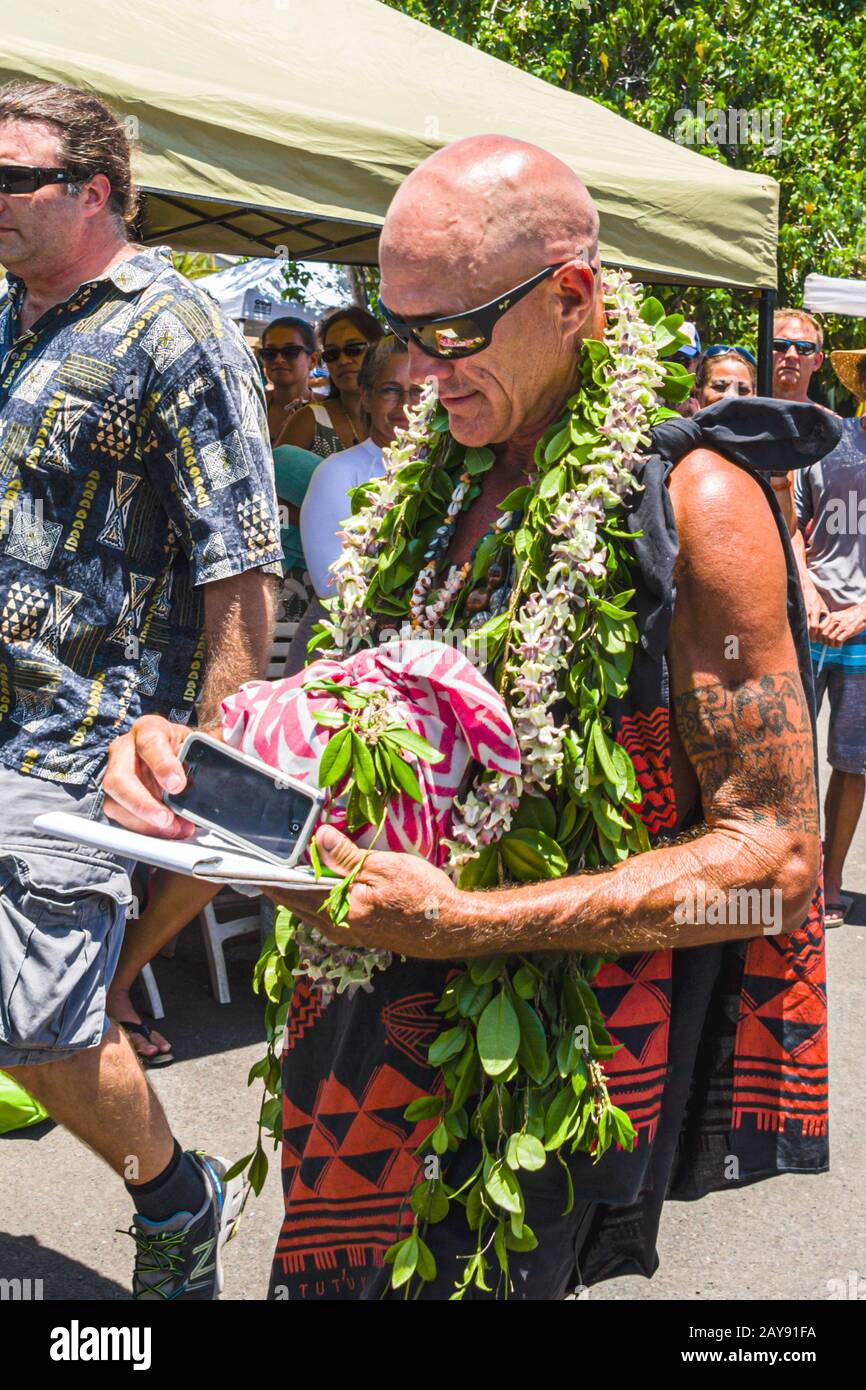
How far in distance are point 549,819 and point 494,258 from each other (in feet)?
2.16

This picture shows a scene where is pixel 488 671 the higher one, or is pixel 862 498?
pixel 488 671

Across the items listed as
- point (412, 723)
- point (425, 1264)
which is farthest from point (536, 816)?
point (425, 1264)

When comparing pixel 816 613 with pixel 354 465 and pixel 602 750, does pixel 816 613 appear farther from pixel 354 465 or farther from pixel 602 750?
Result: pixel 602 750

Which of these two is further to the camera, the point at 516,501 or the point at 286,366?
the point at 286,366

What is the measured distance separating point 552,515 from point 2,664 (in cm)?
126

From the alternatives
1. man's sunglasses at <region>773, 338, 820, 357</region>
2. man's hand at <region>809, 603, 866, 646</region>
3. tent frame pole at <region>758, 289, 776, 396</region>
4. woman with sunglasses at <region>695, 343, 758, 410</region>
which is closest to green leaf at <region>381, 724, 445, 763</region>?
man's hand at <region>809, 603, 866, 646</region>

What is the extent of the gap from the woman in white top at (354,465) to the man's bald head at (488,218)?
274cm

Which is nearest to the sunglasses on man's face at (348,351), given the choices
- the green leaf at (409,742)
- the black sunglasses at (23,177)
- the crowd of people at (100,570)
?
the crowd of people at (100,570)

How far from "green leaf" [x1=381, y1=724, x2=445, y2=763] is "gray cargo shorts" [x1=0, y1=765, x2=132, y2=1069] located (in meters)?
1.07

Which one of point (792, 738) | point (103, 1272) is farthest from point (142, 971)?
point (792, 738)

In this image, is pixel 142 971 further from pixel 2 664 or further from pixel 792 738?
pixel 792 738

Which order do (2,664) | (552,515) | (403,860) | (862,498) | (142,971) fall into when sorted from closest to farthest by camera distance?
(403,860) < (552,515) < (2,664) < (142,971) < (862,498)

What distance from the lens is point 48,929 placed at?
8.14ft

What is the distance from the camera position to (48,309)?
263 cm
